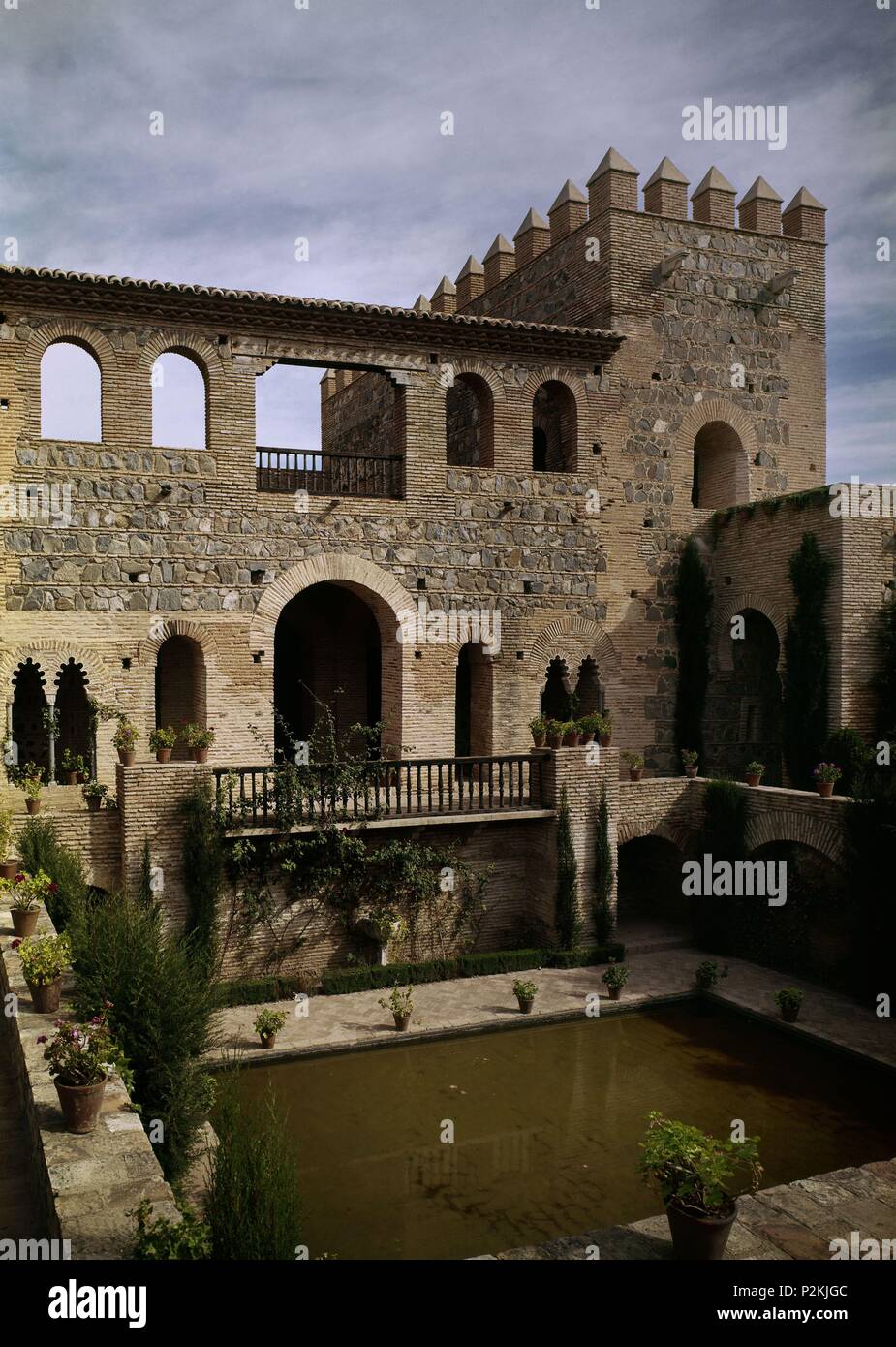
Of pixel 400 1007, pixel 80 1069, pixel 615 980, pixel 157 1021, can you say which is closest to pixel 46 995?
pixel 157 1021

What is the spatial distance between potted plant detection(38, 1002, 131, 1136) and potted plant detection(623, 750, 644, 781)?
12.4m

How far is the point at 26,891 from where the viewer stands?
1014cm

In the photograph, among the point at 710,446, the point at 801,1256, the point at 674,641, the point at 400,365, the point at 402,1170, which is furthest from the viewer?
the point at 710,446

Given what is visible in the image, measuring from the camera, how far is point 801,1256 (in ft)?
23.2

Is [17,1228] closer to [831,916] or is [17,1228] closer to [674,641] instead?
[831,916]

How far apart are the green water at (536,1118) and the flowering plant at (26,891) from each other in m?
3.17

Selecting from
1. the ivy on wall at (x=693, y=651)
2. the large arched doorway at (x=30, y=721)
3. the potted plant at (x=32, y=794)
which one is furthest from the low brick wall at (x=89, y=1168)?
the ivy on wall at (x=693, y=651)

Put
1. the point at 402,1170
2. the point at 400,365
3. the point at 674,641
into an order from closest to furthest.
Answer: the point at 402,1170 < the point at 400,365 < the point at 674,641

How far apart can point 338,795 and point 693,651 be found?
817cm

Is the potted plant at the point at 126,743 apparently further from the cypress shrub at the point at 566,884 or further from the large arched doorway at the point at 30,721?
the cypress shrub at the point at 566,884

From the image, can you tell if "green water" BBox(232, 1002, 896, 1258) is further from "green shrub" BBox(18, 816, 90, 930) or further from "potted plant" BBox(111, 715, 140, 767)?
"potted plant" BBox(111, 715, 140, 767)
